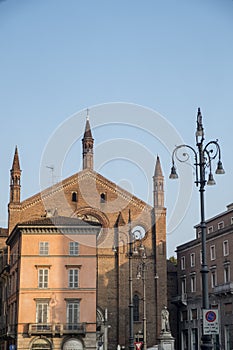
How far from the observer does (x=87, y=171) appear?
6162 centimetres

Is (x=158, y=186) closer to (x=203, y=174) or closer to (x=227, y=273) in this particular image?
(x=227, y=273)

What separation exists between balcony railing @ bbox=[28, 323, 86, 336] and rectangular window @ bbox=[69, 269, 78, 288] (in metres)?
3.01

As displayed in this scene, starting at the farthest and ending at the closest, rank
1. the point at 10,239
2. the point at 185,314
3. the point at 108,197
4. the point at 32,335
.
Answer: the point at 185,314 → the point at 108,197 → the point at 10,239 → the point at 32,335

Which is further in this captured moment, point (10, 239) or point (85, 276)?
point (10, 239)

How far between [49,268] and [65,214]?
10.5 metres

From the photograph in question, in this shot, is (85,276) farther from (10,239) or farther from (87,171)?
(87,171)

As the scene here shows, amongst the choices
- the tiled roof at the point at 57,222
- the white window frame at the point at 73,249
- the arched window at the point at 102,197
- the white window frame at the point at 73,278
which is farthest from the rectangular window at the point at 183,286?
the white window frame at the point at 73,278

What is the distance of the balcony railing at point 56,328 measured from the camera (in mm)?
47906

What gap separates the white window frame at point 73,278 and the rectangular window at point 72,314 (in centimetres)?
130

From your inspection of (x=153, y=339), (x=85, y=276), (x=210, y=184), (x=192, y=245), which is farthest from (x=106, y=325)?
(x=210, y=184)

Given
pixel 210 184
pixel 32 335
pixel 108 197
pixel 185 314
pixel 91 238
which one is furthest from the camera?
pixel 185 314

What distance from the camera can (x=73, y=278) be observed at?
164ft

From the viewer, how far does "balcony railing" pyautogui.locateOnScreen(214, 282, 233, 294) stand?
5469 cm

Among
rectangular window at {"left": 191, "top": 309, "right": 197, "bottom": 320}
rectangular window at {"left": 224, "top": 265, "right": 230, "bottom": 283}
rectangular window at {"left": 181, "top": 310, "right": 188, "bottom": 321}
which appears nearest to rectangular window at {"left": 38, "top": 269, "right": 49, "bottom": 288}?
rectangular window at {"left": 224, "top": 265, "right": 230, "bottom": 283}
